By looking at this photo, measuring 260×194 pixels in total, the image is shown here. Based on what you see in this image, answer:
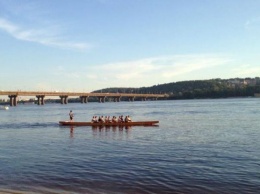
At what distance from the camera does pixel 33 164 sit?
25.8m

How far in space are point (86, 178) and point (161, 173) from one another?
437cm

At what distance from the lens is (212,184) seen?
19.0 m

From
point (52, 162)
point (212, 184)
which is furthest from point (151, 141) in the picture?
point (212, 184)

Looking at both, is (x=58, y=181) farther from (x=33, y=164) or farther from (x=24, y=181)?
(x=33, y=164)

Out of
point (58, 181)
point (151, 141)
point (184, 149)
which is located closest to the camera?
point (58, 181)

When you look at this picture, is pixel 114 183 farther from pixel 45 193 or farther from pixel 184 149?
pixel 184 149

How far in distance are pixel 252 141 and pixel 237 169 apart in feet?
41.0

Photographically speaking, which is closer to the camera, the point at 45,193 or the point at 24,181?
the point at 45,193

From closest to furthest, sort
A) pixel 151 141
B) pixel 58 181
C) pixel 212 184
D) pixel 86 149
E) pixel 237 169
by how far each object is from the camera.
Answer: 1. pixel 212 184
2. pixel 58 181
3. pixel 237 169
4. pixel 86 149
5. pixel 151 141

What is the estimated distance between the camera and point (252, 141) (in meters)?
33.8

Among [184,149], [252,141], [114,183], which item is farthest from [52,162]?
[252,141]

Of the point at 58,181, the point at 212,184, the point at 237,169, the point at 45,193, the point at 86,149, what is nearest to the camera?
the point at 45,193

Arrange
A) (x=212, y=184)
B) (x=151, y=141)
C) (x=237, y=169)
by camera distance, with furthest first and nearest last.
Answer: (x=151, y=141) → (x=237, y=169) → (x=212, y=184)

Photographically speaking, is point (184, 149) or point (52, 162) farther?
point (184, 149)
